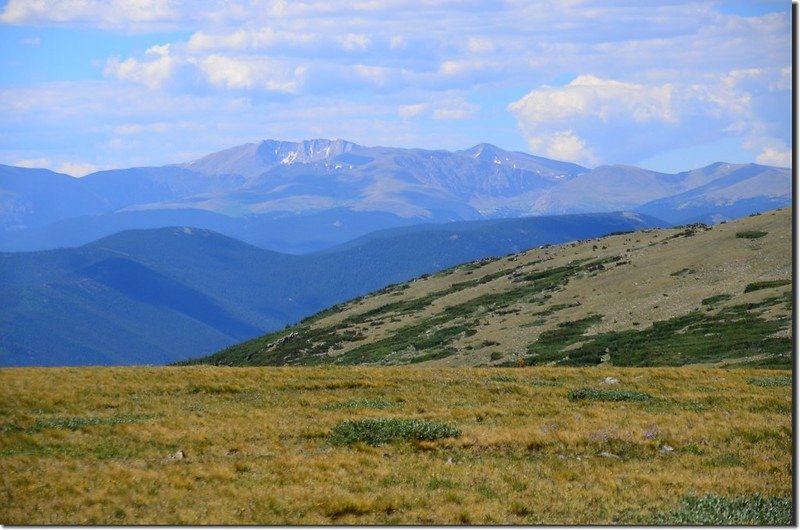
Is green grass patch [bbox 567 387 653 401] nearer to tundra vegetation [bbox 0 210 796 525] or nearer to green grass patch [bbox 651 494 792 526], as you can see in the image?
tundra vegetation [bbox 0 210 796 525]

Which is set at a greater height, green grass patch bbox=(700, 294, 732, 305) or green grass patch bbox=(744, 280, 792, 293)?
green grass patch bbox=(744, 280, 792, 293)

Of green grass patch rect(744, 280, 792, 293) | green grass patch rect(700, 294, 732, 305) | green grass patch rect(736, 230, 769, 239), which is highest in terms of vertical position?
green grass patch rect(736, 230, 769, 239)

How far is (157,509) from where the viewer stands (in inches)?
778

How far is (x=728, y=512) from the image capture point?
19.6 m

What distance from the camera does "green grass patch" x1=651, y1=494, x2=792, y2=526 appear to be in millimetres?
19000

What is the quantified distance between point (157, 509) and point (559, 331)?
247 ft

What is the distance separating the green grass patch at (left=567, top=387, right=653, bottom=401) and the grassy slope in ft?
89.6

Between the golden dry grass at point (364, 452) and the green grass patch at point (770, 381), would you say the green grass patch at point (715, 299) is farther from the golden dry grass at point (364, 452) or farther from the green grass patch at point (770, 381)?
the golden dry grass at point (364, 452)

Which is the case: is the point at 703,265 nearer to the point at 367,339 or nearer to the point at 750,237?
the point at 750,237

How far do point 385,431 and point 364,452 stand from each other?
5.94 feet

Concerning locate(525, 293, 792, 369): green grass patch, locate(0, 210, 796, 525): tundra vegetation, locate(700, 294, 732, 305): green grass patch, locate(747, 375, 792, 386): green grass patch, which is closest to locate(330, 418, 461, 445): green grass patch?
locate(0, 210, 796, 525): tundra vegetation

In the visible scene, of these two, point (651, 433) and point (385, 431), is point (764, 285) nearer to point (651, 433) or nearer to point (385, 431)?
point (651, 433)

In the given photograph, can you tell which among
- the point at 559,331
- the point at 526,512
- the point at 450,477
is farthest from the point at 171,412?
the point at 559,331

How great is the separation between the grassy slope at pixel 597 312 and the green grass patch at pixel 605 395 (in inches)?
1076
